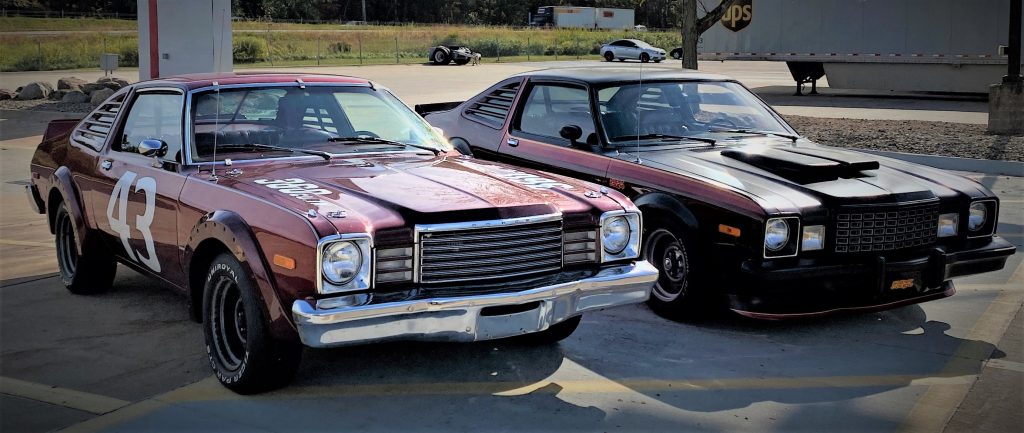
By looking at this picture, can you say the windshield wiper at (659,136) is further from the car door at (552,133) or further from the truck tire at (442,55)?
the truck tire at (442,55)

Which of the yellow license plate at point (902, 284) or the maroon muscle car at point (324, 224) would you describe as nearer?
the maroon muscle car at point (324, 224)

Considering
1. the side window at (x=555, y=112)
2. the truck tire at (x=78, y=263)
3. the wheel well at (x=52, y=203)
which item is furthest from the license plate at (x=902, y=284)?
the wheel well at (x=52, y=203)

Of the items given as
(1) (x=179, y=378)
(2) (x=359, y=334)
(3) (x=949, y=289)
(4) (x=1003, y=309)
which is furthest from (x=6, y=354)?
(4) (x=1003, y=309)

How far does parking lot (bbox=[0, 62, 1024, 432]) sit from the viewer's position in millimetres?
4672

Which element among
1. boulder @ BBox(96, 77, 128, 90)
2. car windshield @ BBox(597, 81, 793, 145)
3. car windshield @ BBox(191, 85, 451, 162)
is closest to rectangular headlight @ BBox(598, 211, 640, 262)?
car windshield @ BBox(191, 85, 451, 162)

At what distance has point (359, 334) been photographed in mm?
4367

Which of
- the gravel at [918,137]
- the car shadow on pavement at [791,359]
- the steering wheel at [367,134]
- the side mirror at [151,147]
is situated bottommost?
the car shadow on pavement at [791,359]

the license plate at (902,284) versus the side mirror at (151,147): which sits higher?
the side mirror at (151,147)

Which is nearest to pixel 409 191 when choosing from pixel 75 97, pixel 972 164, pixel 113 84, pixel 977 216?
pixel 977 216

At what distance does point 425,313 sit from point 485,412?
0.61 meters

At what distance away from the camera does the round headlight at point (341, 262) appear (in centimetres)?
441

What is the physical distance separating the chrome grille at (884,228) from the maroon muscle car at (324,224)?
1436 mm

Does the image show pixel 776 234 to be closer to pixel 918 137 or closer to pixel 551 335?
pixel 551 335

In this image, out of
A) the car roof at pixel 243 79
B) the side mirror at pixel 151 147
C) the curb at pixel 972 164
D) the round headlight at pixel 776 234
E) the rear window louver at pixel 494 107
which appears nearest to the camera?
the side mirror at pixel 151 147
